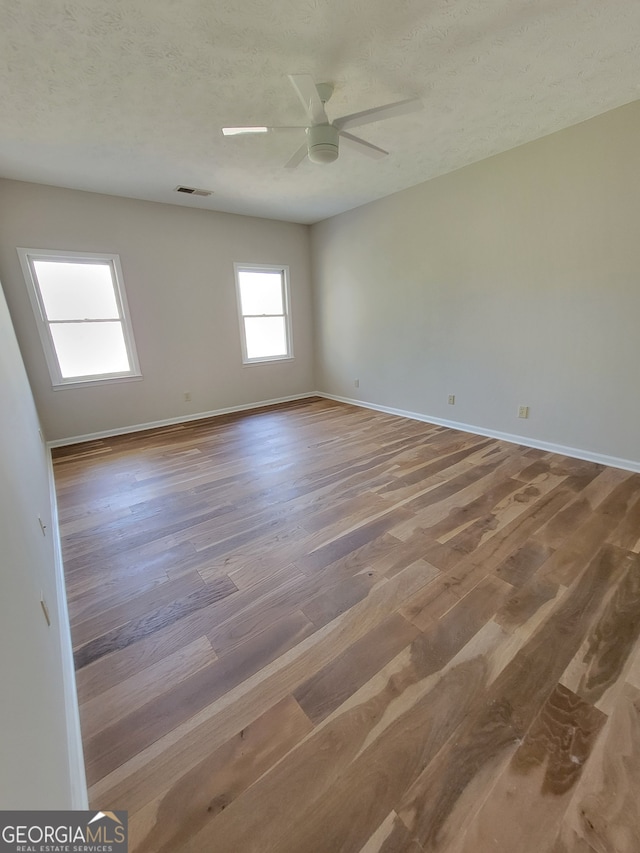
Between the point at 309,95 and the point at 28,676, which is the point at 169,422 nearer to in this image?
the point at 309,95

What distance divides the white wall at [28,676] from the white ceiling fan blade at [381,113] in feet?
8.16

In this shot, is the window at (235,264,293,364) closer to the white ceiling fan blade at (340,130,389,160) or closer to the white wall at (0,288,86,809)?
the white ceiling fan blade at (340,130,389,160)

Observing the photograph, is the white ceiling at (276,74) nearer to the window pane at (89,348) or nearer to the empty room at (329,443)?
the empty room at (329,443)

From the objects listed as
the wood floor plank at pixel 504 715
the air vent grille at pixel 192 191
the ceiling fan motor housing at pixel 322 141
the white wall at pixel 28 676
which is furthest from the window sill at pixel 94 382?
the wood floor plank at pixel 504 715

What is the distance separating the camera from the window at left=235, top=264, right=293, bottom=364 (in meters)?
5.16

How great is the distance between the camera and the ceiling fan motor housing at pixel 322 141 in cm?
222

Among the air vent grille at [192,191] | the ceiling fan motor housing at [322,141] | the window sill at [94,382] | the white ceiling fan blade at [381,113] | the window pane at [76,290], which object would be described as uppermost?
the air vent grille at [192,191]

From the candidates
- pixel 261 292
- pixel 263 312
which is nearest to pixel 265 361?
pixel 263 312

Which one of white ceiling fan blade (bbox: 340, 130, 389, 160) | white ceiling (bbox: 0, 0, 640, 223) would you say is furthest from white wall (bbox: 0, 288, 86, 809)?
white ceiling fan blade (bbox: 340, 130, 389, 160)

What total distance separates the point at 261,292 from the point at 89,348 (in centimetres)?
252

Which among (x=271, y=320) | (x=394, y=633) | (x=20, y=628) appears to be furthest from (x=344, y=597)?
(x=271, y=320)

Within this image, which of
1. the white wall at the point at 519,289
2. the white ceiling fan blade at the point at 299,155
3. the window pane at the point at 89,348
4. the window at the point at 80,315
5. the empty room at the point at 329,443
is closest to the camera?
the empty room at the point at 329,443

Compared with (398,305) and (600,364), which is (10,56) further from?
(600,364)
